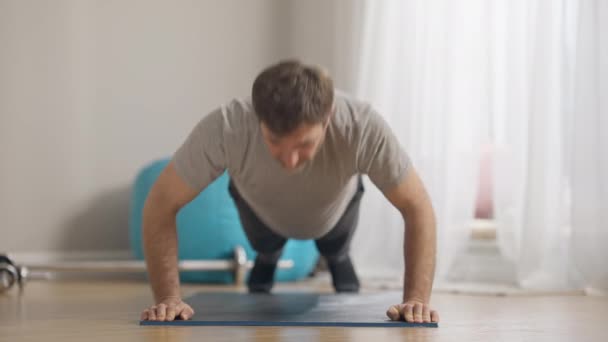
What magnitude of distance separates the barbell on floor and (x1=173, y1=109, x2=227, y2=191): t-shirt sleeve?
51.2 inches

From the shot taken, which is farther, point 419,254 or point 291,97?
point 419,254

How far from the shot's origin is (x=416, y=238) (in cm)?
188

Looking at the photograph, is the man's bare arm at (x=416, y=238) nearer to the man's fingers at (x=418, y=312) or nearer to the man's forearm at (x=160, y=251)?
the man's fingers at (x=418, y=312)

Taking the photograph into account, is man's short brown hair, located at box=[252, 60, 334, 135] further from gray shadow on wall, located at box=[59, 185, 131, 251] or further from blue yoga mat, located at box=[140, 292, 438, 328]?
gray shadow on wall, located at box=[59, 185, 131, 251]

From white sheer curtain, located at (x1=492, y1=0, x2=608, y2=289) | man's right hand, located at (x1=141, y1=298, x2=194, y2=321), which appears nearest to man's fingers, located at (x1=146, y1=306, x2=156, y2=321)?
man's right hand, located at (x1=141, y1=298, x2=194, y2=321)

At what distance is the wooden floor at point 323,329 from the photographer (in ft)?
5.25

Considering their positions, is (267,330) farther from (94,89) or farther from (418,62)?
(94,89)

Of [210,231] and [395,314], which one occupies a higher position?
[395,314]

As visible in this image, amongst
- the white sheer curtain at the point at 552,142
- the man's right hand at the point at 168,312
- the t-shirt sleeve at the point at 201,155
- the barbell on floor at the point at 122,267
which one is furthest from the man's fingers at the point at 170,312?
the white sheer curtain at the point at 552,142

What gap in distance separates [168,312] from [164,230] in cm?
20

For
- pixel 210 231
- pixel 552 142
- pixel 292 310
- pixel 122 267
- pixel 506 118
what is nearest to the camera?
pixel 292 310

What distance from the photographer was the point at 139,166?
392 cm

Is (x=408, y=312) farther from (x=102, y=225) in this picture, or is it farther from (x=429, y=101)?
(x=102, y=225)

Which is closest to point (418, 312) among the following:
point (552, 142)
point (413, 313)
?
point (413, 313)
